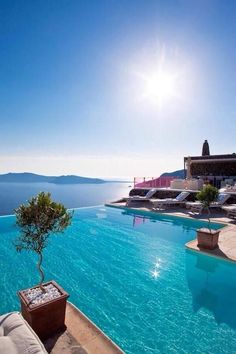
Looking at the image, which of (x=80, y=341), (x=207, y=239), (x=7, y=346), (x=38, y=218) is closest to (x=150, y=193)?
(x=207, y=239)

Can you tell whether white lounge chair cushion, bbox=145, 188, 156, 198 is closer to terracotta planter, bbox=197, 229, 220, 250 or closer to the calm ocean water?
the calm ocean water

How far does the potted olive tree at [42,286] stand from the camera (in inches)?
149

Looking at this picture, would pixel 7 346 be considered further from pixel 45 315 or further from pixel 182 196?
pixel 182 196

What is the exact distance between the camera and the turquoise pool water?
4371 mm

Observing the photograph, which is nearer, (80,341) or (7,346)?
(7,346)

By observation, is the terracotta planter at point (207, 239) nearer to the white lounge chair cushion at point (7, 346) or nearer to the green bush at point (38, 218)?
the green bush at point (38, 218)

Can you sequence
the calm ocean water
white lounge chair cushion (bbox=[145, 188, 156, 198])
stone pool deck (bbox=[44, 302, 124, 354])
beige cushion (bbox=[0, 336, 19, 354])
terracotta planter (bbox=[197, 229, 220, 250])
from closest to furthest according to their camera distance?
beige cushion (bbox=[0, 336, 19, 354])
stone pool deck (bbox=[44, 302, 124, 354])
terracotta planter (bbox=[197, 229, 220, 250])
white lounge chair cushion (bbox=[145, 188, 156, 198])
the calm ocean water

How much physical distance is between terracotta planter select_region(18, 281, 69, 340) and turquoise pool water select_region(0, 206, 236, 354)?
3.65 feet

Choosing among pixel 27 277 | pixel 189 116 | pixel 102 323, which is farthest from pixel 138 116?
pixel 102 323

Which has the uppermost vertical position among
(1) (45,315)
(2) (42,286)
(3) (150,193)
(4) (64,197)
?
(3) (150,193)

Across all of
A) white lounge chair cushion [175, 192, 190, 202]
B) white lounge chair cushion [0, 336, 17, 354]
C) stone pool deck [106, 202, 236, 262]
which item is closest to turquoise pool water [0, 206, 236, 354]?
stone pool deck [106, 202, 236, 262]

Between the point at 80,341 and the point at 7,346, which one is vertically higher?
the point at 7,346

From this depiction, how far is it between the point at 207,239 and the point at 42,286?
632 cm

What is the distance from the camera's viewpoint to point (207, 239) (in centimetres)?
847
